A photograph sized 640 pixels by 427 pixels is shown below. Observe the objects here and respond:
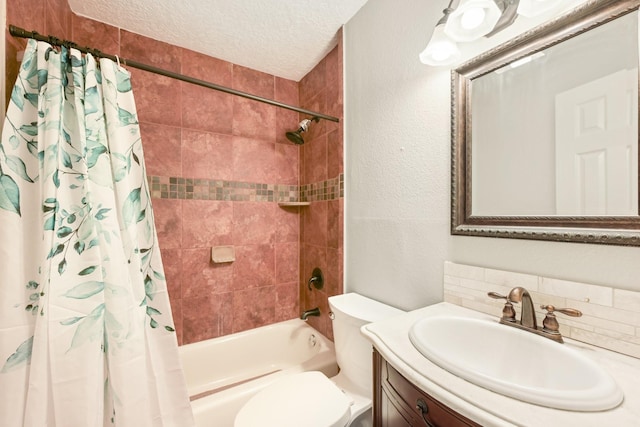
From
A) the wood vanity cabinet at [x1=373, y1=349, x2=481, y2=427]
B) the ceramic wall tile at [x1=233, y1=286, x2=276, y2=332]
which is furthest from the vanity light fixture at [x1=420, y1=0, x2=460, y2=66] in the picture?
the ceramic wall tile at [x1=233, y1=286, x2=276, y2=332]

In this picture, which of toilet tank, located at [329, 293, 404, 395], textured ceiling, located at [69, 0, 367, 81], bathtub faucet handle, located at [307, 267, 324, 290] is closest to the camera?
toilet tank, located at [329, 293, 404, 395]

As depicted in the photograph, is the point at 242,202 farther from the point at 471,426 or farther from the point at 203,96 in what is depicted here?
the point at 471,426

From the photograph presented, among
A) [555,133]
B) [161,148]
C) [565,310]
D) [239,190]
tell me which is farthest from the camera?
[239,190]

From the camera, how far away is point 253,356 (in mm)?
1782

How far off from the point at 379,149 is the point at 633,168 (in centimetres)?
88

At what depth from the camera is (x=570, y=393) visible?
1.44ft

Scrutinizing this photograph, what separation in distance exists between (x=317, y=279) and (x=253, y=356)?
28.8 inches

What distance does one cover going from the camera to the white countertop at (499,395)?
407 millimetres

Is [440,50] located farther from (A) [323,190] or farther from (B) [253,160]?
(B) [253,160]

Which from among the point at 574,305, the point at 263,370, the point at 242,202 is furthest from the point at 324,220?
the point at 574,305

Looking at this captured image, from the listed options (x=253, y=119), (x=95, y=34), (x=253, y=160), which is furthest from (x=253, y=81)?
(x=95, y=34)

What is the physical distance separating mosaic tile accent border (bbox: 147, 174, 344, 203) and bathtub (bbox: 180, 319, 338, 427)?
100cm

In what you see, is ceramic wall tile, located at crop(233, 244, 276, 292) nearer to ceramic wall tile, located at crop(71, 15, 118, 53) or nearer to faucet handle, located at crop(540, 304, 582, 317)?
ceramic wall tile, located at crop(71, 15, 118, 53)

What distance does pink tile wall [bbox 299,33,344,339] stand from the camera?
1610 mm
